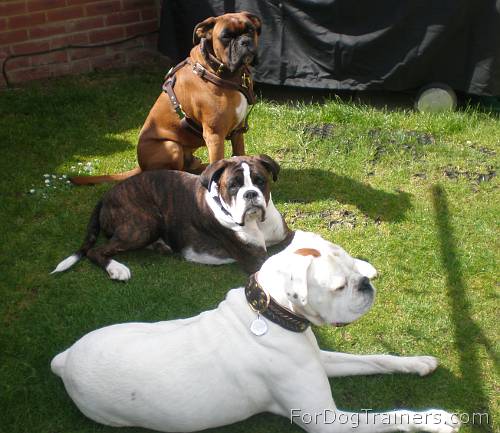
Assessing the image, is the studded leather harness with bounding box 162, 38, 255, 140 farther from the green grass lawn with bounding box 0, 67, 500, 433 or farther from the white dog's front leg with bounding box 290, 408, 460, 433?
the white dog's front leg with bounding box 290, 408, 460, 433

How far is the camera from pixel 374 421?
3.09 metres

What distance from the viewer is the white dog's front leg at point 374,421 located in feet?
9.89

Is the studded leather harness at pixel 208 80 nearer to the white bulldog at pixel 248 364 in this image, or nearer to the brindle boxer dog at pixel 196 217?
the brindle boxer dog at pixel 196 217

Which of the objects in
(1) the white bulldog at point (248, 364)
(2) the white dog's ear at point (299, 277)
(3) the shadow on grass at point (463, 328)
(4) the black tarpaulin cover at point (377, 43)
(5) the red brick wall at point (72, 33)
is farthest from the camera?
(5) the red brick wall at point (72, 33)

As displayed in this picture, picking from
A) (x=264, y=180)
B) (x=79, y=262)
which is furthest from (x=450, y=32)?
(x=79, y=262)

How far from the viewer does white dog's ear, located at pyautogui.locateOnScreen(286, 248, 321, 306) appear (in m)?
2.83

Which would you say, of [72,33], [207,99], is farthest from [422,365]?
[72,33]

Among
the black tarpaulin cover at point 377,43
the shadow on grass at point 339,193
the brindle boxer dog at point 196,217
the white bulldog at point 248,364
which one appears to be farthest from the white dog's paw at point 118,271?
the black tarpaulin cover at point 377,43

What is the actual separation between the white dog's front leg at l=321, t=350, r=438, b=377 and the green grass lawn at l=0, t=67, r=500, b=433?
2.0 inches

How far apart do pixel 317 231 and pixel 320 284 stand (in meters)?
2.12

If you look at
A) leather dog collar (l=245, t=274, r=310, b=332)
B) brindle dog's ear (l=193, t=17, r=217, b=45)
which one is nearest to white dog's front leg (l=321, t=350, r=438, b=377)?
leather dog collar (l=245, t=274, r=310, b=332)

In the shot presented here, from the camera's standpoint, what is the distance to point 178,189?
4781 millimetres

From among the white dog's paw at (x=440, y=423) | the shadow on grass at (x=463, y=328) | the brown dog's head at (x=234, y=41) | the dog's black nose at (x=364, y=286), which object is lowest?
the shadow on grass at (x=463, y=328)

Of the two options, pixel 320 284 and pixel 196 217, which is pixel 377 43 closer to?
pixel 196 217
